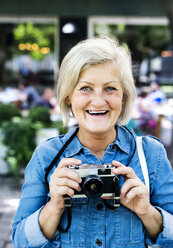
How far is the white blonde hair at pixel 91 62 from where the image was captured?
4.69 feet

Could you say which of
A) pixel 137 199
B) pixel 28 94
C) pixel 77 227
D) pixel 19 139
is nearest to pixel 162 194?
pixel 137 199

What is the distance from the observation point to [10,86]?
979 centimetres

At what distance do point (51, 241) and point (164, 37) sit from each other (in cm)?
900

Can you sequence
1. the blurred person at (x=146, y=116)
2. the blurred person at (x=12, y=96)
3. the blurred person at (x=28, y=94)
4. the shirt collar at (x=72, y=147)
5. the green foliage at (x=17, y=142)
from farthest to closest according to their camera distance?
the blurred person at (x=28, y=94)
the blurred person at (x=12, y=96)
the blurred person at (x=146, y=116)
the green foliage at (x=17, y=142)
the shirt collar at (x=72, y=147)

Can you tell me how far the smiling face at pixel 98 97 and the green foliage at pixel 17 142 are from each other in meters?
3.72

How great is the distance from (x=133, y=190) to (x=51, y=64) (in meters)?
8.95

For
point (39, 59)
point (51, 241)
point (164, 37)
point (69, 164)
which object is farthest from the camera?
point (39, 59)

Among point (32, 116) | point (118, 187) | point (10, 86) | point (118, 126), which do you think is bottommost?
point (118, 187)

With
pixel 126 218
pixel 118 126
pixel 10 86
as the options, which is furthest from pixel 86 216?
pixel 10 86

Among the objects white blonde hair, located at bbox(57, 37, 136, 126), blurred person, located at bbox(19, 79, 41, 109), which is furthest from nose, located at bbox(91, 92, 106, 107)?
blurred person, located at bbox(19, 79, 41, 109)

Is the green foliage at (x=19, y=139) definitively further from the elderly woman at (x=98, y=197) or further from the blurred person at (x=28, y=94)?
the elderly woman at (x=98, y=197)

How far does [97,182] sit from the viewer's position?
1.33 meters

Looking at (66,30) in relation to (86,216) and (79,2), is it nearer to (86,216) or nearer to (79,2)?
(79,2)

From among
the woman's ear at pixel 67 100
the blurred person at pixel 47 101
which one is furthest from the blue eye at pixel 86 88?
the blurred person at pixel 47 101
